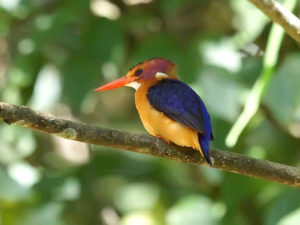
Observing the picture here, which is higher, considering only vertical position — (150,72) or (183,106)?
(183,106)

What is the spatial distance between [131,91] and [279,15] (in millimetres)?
2036

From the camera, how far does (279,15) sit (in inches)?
69.4

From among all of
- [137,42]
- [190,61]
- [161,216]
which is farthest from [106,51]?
[161,216]

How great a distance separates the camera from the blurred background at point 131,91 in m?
2.57

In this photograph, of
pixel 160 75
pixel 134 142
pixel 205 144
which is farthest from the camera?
pixel 160 75

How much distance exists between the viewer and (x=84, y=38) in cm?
295

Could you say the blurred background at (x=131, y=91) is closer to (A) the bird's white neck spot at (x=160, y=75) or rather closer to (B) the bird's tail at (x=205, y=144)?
(A) the bird's white neck spot at (x=160, y=75)

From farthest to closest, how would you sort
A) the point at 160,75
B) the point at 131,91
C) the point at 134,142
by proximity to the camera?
the point at 131,91
the point at 160,75
the point at 134,142

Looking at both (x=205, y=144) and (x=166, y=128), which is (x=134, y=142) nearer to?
(x=205, y=144)

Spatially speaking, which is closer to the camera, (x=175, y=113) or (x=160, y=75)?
(x=175, y=113)

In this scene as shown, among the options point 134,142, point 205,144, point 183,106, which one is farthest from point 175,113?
point 134,142

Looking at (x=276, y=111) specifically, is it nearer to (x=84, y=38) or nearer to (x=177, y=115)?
(x=177, y=115)

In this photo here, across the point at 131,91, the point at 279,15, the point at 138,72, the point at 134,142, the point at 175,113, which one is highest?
the point at 279,15

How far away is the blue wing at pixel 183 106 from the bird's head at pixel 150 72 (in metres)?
0.18
